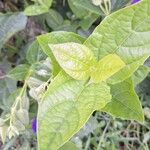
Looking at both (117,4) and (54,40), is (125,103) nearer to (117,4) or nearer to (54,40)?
(54,40)

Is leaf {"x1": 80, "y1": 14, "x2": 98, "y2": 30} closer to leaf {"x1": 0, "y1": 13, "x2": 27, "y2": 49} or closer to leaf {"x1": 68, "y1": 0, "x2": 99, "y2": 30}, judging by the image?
leaf {"x1": 68, "y1": 0, "x2": 99, "y2": 30}

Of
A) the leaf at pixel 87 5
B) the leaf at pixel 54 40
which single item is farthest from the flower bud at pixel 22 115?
the leaf at pixel 87 5

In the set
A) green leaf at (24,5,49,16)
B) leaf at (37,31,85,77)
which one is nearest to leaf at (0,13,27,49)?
green leaf at (24,5,49,16)

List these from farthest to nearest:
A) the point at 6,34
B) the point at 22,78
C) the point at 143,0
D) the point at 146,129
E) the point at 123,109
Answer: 1. the point at 146,129
2. the point at 6,34
3. the point at 22,78
4. the point at 123,109
5. the point at 143,0

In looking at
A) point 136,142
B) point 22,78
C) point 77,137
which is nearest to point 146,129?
point 136,142

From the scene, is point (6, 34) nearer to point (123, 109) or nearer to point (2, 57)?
point (2, 57)

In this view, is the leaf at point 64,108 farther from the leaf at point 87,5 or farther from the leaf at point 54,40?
the leaf at point 87,5
